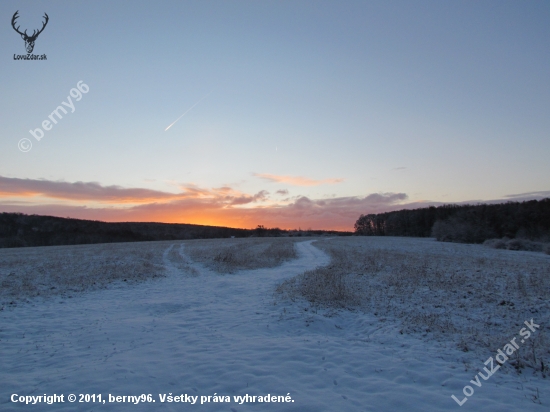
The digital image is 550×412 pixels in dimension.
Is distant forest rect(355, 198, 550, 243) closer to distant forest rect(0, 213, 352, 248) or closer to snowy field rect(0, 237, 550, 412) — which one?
snowy field rect(0, 237, 550, 412)

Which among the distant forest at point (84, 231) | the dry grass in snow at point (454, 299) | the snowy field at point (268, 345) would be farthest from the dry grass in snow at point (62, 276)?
the distant forest at point (84, 231)

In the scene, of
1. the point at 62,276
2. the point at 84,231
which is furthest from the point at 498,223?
the point at 84,231

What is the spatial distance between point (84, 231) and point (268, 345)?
128583 millimetres

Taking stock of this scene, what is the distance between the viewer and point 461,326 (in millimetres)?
Answer: 11078

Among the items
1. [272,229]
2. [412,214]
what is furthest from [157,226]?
[412,214]

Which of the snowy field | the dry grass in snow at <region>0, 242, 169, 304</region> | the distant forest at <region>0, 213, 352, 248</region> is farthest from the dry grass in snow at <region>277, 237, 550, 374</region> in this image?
the distant forest at <region>0, 213, 352, 248</region>

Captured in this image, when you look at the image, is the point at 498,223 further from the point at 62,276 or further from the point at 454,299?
the point at 62,276

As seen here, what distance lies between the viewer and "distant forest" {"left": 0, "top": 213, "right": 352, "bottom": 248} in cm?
9874

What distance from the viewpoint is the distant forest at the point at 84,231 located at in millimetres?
98744

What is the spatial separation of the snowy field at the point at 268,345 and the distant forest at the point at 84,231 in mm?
86481

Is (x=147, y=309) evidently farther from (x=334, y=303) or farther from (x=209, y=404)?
(x=209, y=404)

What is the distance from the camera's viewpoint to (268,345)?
31.5 ft

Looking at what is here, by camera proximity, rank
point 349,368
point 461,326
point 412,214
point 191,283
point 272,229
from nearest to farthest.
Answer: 1. point 349,368
2. point 461,326
3. point 191,283
4. point 412,214
5. point 272,229

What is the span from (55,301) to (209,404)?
44.5 ft
